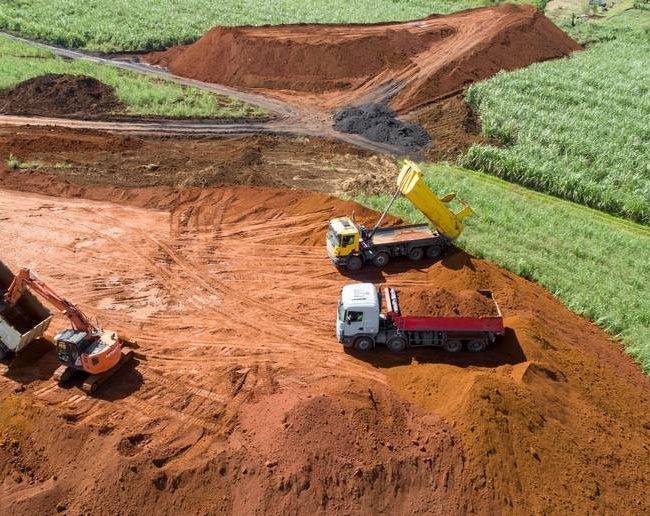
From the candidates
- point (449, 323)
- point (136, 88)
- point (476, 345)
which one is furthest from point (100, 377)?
point (136, 88)

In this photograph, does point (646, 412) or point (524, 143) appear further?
point (524, 143)

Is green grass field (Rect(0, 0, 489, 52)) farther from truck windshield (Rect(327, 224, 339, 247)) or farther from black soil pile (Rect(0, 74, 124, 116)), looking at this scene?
truck windshield (Rect(327, 224, 339, 247))

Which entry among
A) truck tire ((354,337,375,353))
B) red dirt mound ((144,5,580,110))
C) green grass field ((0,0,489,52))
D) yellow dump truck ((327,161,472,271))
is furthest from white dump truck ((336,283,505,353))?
green grass field ((0,0,489,52))

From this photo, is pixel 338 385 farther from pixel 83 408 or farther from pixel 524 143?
pixel 524 143

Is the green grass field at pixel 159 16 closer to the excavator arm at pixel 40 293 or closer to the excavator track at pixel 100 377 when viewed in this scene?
the excavator arm at pixel 40 293

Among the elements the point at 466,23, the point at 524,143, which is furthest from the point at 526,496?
the point at 466,23

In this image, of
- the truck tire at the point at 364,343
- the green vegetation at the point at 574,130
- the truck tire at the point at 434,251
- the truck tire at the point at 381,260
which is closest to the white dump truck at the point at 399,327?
the truck tire at the point at 364,343
